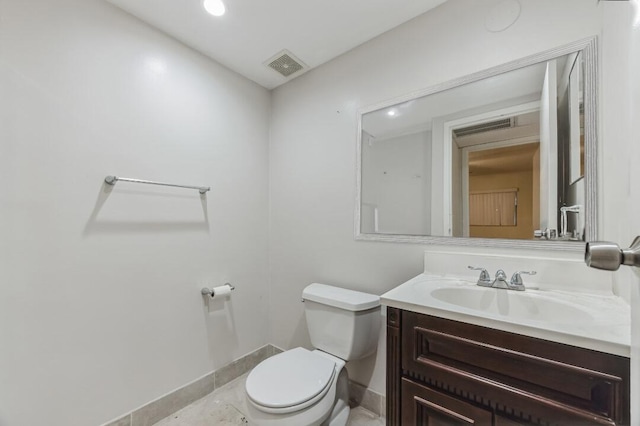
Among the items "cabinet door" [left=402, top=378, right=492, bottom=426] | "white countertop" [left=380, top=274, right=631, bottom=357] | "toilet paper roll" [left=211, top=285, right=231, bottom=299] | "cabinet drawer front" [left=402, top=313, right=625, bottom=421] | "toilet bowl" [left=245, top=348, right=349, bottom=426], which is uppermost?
"white countertop" [left=380, top=274, right=631, bottom=357]

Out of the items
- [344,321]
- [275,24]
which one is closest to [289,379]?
[344,321]

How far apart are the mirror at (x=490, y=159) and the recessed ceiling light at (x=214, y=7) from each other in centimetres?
96

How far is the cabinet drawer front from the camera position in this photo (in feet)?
2.15

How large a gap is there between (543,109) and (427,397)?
1252 millimetres

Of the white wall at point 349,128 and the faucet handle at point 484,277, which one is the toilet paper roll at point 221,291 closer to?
the white wall at point 349,128

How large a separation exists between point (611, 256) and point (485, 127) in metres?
1.13

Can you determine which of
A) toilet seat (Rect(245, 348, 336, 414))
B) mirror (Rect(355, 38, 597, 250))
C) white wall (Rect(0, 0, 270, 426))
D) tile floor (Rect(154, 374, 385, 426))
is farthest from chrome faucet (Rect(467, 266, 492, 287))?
white wall (Rect(0, 0, 270, 426))

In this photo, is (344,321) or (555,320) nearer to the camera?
(555,320)

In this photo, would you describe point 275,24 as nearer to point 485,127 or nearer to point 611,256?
point 485,127

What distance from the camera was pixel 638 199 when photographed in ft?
1.29

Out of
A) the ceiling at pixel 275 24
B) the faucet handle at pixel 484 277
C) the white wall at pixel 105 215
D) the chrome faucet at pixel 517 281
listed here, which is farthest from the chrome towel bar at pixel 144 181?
the chrome faucet at pixel 517 281

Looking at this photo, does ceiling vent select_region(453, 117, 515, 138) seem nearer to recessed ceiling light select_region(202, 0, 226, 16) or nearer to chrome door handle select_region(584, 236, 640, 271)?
chrome door handle select_region(584, 236, 640, 271)

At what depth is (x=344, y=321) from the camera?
143 centimetres

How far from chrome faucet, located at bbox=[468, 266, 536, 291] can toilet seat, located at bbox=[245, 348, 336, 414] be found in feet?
2.68
